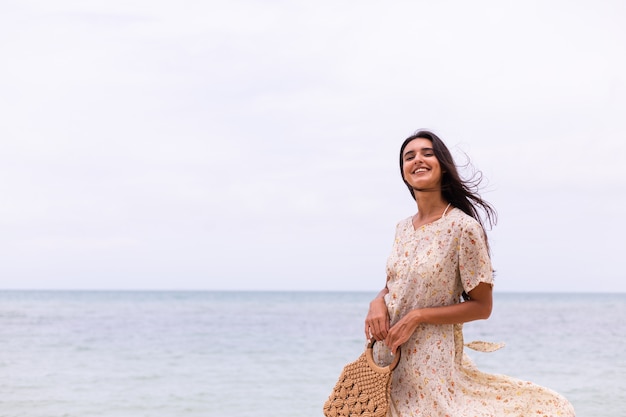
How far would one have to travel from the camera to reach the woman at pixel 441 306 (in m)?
2.69

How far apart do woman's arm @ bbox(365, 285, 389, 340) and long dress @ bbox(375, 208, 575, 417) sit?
0.04 meters

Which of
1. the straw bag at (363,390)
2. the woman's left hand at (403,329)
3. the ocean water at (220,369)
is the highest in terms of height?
the woman's left hand at (403,329)

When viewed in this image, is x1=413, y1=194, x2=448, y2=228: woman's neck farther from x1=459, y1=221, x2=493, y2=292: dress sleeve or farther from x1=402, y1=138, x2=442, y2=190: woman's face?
x1=459, y1=221, x2=493, y2=292: dress sleeve

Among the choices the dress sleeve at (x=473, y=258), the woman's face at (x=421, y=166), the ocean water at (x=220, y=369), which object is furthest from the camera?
the ocean water at (x=220, y=369)

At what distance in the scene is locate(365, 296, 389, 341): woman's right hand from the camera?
110 inches

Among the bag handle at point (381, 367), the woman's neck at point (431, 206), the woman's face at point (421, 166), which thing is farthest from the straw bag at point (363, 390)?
the woman's face at point (421, 166)

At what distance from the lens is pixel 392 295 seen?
113 inches

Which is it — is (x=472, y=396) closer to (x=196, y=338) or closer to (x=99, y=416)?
(x=99, y=416)

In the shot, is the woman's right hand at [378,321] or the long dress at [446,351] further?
the woman's right hand at [378,321]

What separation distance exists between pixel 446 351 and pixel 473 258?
14.3 inches

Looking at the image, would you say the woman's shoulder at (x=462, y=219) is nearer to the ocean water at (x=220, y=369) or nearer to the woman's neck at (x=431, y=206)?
the woman's neck at (x=431, y=206)

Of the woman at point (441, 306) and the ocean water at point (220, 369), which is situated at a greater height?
the woman at point (441, 306)

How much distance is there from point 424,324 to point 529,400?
46cm

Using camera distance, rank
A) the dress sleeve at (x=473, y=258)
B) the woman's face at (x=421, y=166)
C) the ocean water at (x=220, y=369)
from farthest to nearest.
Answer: the ocean water at (x=220, y=369)
the woman's face at (x=421, y=166)
the dress sleeve at (x=473, y=258)
